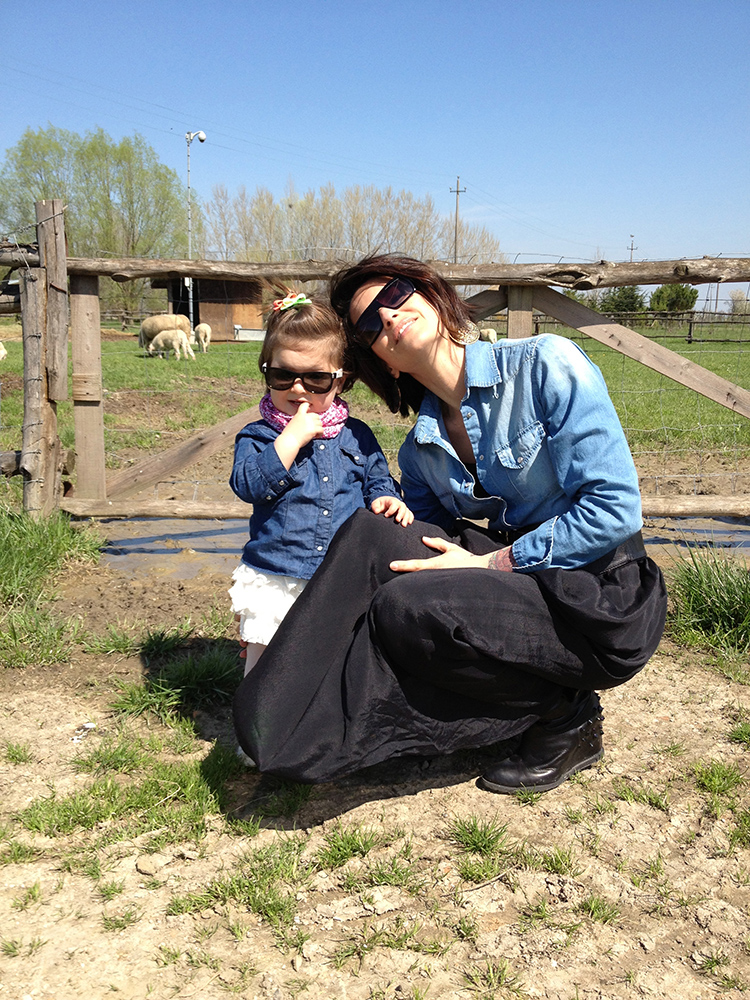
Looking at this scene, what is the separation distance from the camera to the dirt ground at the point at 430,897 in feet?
6.19

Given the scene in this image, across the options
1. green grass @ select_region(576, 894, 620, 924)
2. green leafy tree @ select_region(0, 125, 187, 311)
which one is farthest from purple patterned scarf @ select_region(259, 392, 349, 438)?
green leafy tree @ select_region(0, 125, 187, 311)

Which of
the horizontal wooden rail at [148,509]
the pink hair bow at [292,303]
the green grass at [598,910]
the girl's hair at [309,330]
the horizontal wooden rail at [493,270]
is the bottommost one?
the green grass at [598,910]

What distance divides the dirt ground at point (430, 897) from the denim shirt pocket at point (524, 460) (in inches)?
39.2

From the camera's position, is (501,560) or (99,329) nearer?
(501,560)

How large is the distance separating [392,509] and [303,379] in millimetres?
521

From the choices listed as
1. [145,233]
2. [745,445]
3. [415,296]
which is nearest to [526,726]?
[415,296]

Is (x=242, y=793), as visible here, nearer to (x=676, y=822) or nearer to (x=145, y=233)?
(x=676, y=822)

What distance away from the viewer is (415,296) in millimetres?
2523

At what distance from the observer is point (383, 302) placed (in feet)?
8.23

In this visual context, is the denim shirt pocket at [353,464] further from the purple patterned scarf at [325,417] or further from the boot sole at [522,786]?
the boot sole at [522,786]

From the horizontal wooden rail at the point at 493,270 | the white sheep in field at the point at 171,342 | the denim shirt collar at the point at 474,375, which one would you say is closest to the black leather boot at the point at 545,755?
the denim shirt collar at the point at 474,375

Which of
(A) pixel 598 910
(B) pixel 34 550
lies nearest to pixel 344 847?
(A) pixel 598 910

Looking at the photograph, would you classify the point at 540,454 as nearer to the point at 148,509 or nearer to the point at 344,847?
the point at 344,847

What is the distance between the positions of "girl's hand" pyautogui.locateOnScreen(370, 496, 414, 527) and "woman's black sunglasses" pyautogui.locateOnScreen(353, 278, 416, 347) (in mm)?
527
